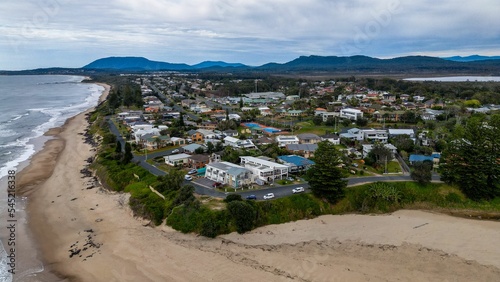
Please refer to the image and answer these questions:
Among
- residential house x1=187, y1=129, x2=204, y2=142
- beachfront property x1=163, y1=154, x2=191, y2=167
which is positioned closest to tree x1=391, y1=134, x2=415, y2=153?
beachfront property x1=163, y1=154, x2=191, y2=167

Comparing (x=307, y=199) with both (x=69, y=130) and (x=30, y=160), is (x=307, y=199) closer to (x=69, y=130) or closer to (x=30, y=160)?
(x=30, y=160)

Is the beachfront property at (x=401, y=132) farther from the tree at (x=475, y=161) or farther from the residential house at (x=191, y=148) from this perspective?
the residential house at (x=191, y=148)

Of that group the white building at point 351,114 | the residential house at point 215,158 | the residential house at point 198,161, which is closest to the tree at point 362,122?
the white building at point 351,114

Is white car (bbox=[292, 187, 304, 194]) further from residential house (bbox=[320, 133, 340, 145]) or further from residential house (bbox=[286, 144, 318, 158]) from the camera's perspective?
residential house (bbox=[320, 133, 340, 145])

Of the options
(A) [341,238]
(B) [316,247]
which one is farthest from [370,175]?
(B) [316,247]

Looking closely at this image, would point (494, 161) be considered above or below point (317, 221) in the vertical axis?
above

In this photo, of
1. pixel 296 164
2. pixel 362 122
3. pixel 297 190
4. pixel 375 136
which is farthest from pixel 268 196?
pixel 362 122

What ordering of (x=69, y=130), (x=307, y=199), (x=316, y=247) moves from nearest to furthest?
(x=316, y=247) < (x=307, y=199) < (x=69, y=130)
